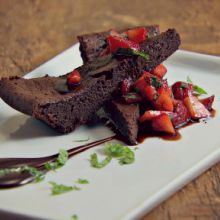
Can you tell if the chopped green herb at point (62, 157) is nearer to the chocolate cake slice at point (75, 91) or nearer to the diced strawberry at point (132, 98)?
the chocolate cake slice at point (75, 91)

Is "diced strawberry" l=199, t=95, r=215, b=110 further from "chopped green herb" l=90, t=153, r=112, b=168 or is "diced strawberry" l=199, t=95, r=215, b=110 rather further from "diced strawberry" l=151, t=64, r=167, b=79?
"chopped green herb" l=90, t=153, r=112, b=168

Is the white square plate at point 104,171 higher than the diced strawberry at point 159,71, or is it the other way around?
the diced strawberry at point 159,71

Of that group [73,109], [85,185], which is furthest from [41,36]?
[85,185]

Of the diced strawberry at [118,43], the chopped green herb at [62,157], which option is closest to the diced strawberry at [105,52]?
the diced strawberry at [118,43]

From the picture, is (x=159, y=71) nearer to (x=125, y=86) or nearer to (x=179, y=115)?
(x=125, y=86)

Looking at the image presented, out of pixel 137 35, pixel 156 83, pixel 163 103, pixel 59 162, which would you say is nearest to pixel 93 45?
pixel 137 35

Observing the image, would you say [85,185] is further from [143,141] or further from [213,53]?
[213,53]
